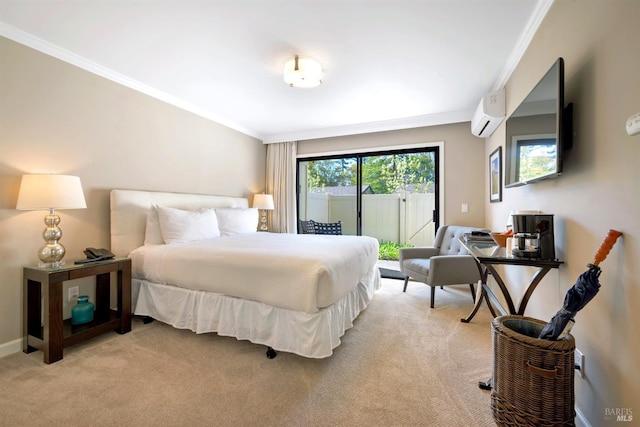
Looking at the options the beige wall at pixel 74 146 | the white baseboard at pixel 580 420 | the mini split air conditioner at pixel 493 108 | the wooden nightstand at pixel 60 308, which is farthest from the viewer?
the mini split air conditioner at pixel 493 108

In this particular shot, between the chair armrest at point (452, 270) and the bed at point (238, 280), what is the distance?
666mm

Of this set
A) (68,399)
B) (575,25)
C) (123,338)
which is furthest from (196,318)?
(575,25)

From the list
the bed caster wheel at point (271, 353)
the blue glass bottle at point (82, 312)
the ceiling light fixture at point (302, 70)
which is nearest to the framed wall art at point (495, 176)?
the ceiling light fixture at point (302, 70)

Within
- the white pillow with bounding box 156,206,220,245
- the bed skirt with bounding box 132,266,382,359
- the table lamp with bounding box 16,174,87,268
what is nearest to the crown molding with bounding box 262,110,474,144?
the white pillow with bounding box 156,206,220,245

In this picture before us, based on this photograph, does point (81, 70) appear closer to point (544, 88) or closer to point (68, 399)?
point (68, 399)

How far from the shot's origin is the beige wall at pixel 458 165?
3805 millimetres

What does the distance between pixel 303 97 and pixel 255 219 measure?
193 cm

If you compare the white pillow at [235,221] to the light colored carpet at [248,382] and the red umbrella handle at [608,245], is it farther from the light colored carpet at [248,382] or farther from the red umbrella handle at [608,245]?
the red umbrella handle at [608,245]

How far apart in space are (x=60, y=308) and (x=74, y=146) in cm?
144

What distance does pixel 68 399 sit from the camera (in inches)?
61.0

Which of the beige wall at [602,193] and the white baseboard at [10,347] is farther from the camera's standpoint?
the white baseboard at [10,347]

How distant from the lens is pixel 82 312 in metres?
2.27

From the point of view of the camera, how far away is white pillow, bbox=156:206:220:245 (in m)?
2.79

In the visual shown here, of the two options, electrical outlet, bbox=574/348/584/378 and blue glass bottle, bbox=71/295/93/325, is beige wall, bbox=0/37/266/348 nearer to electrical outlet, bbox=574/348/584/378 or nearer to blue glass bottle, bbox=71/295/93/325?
blue glass bottle, bbox=71/295/93/325
